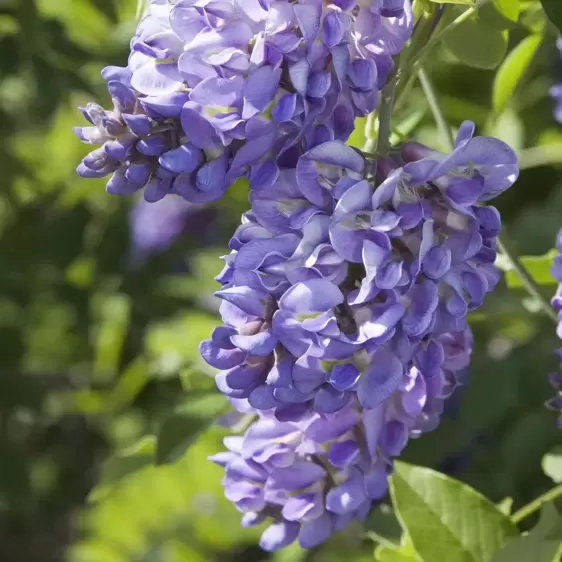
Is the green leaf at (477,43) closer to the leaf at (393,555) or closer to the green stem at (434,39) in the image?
the green stem at (434,39)

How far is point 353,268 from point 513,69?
51 centimetres

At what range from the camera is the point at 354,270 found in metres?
0.66

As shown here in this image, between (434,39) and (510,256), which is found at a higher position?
(434,39)

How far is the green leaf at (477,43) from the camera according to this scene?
0.84m

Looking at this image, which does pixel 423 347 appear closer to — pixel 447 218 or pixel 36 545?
pixel 447 218

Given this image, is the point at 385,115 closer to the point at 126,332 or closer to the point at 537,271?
the point at 537,271

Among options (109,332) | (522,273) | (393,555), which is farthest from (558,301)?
(109,332)

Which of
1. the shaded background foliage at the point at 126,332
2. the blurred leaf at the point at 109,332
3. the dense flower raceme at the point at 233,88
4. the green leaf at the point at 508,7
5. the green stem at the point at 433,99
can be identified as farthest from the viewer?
the blurred leaf at the point at 109,332

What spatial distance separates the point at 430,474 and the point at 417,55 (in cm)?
41

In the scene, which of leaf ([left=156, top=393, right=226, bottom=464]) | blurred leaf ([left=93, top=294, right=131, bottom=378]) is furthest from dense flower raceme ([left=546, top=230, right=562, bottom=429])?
blurred leaf ([left=93, top=294, right=131, bottom=378])

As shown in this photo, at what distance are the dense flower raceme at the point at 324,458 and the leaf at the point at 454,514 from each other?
0.20 ft

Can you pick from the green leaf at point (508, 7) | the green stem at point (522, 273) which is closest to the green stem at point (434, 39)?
the green leaf at point (508, 7)

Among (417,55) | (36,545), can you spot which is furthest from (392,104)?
(36,545)

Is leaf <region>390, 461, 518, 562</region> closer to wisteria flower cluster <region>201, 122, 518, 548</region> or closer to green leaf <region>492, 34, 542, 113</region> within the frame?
wisteria flower cluster <region>201, 122, 518, 548</region>
